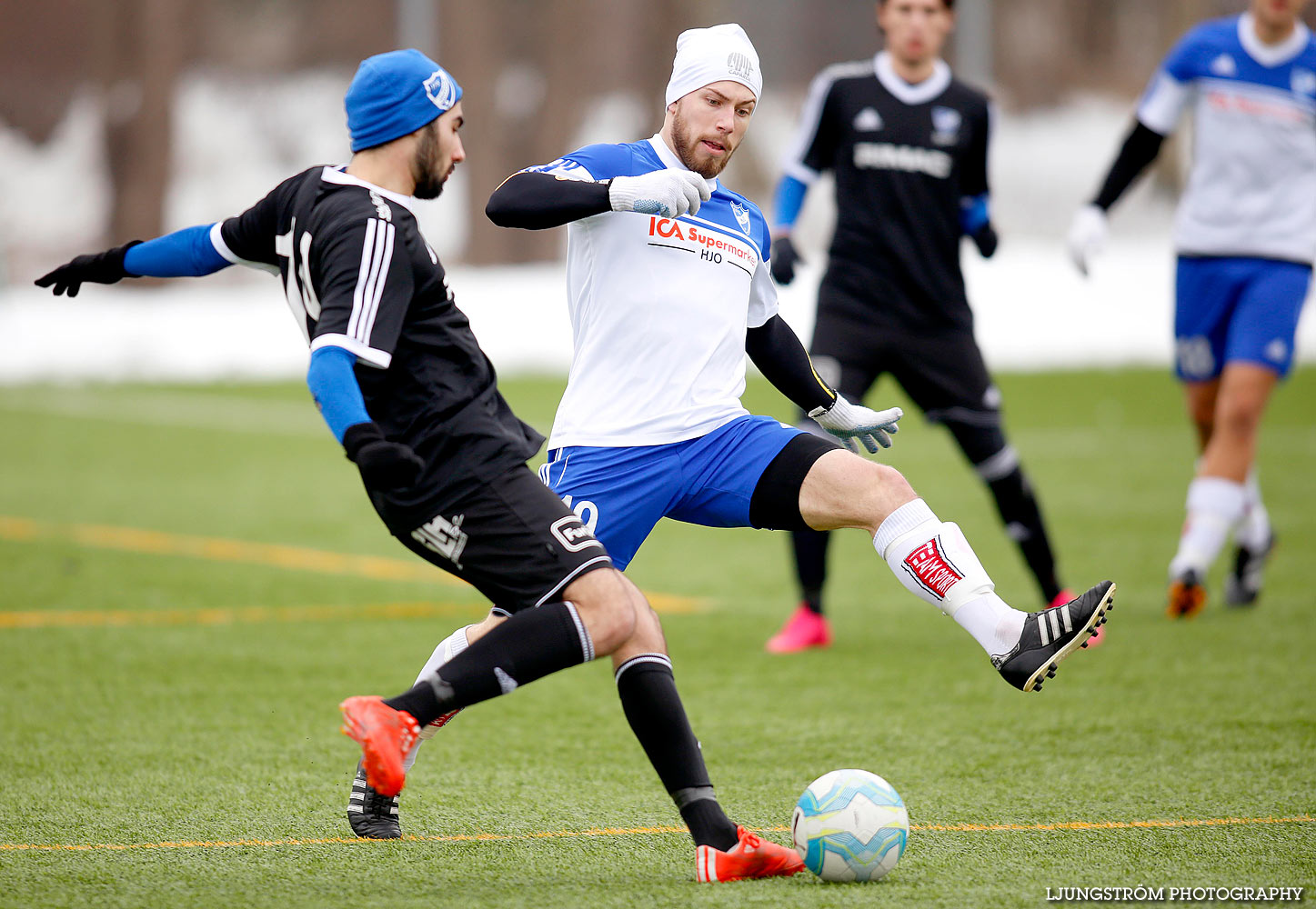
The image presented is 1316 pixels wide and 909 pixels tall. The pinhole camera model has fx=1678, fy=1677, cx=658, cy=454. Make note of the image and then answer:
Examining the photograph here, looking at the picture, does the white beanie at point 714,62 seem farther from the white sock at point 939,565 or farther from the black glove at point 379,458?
the black glove at point 379,458

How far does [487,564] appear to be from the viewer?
374 cm

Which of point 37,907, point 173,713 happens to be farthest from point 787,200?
point 37,907

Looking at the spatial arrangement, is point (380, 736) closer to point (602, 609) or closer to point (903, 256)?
point (602, 609)

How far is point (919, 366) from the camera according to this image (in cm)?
689

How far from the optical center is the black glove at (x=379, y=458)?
338cm

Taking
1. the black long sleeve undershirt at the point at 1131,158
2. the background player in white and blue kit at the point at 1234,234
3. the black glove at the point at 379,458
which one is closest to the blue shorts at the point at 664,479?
the black glove at the point at 379,458

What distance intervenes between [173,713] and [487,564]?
2438 millimetres

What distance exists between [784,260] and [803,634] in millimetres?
1541

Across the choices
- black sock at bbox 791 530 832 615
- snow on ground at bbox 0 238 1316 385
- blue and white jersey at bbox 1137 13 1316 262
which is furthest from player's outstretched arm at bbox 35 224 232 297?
snow on ground at bbox 0 238 1316 385

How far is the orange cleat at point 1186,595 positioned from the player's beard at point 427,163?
4.41 m

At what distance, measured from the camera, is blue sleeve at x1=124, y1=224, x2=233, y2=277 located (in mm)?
4031

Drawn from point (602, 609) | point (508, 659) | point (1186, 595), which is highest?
point (602, 609)

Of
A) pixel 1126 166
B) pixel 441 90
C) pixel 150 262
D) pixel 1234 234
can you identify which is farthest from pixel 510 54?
pixel 441 90

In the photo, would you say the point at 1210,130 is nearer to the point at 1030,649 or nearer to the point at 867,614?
the point at 867,614
